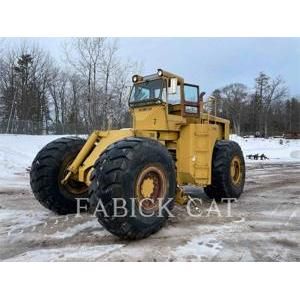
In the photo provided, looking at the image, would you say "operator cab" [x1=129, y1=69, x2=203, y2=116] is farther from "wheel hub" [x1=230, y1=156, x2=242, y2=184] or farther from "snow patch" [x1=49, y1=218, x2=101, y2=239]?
"snow patch" [x1=49, y1=218, x2=101, y2=239]

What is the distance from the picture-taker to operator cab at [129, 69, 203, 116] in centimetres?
726

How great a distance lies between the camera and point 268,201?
8.61 meters

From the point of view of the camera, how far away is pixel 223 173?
7961mm

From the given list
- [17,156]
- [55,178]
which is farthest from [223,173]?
[17,156]

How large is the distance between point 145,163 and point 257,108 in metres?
50.2

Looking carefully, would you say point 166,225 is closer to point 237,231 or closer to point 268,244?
point 237,231

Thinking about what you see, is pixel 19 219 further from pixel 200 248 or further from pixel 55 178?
pixel 200 248

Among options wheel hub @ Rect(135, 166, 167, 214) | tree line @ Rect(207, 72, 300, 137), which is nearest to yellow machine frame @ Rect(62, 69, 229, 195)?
wheel hub @ Rect(135, 166, 167, 214)

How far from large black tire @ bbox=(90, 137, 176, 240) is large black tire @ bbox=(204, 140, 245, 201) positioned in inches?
113

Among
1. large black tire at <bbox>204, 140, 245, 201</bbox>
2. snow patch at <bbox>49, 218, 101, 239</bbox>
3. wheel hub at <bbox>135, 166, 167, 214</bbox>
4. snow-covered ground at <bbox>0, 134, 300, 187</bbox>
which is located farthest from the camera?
snow-covered ground at <bbox>0, 134, 300, 187</bbox>

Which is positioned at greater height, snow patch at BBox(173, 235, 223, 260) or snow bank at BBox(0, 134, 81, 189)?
snow bank at BBox(0, 134, 81, 189)

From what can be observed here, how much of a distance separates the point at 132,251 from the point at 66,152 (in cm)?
267

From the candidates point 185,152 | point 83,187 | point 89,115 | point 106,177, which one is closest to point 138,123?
point 185,152

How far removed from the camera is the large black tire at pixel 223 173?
7.98m
